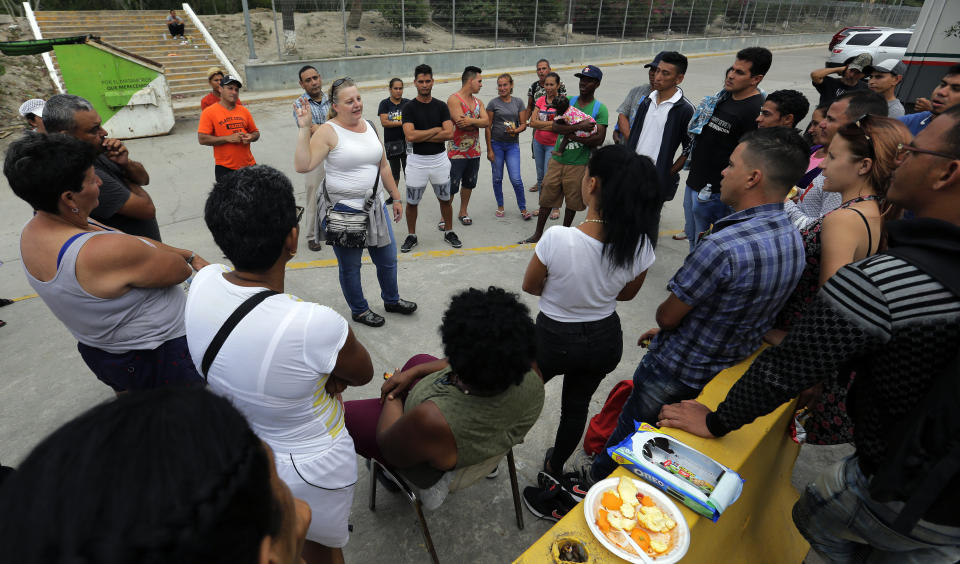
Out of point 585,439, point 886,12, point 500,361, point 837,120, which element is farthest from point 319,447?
point 886,12

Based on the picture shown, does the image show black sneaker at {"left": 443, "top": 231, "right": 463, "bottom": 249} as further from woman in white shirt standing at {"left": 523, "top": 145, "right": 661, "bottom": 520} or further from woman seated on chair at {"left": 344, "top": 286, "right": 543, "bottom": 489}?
woman seated on chair at {"left": 344, "top": 286, "right": 543, "bottom": 489}

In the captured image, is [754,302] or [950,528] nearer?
[950,528]

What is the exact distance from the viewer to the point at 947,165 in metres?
1.36

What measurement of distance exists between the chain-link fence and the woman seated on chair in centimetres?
1537

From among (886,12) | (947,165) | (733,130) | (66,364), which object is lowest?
(66,364)

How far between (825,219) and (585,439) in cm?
177

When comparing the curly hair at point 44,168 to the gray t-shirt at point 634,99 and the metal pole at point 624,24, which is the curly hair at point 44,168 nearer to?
the gray t-shirt at point 634,99

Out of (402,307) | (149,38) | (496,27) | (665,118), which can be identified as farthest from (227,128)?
(496,27)

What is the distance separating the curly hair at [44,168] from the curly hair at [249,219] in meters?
0.85

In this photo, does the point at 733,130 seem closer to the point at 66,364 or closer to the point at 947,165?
the point at 947,165

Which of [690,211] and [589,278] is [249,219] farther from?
[690,211]

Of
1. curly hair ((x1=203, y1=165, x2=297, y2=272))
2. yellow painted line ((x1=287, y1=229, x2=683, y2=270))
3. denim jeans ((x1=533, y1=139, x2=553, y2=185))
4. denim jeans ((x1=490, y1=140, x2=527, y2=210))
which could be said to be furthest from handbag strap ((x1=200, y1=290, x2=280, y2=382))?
denim jeans ((x1=533, y1=139, x2=553, y2=185))

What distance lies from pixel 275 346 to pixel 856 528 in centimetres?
201

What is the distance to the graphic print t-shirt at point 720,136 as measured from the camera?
4.30 m
